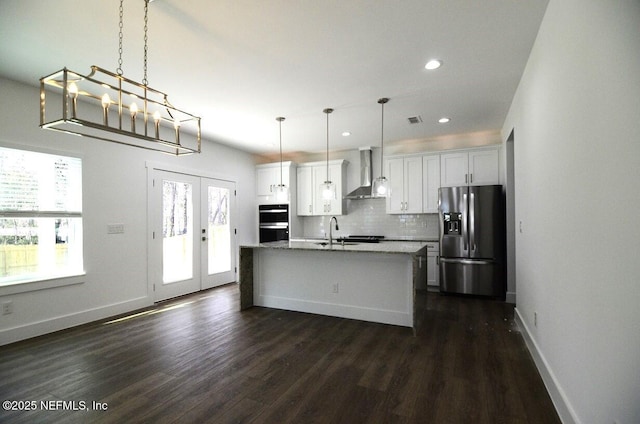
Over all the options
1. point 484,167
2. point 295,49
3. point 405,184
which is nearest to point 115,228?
point 295,49

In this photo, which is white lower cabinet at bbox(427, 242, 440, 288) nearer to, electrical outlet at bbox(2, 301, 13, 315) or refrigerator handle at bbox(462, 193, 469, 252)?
refrigerator handle at bbox(462, 193, 469, 252)

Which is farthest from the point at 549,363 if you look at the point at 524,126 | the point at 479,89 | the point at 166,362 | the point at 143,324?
the point at 143,324

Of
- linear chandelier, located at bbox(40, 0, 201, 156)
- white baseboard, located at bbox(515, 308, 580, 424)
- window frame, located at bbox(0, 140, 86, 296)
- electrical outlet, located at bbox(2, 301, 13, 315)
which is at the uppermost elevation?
linear chandelier, located at bbox(40, 0, 201, 156)

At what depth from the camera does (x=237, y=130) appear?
5094 mm

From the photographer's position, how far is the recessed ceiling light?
115 inches

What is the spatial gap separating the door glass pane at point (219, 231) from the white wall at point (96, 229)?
2.97 ft

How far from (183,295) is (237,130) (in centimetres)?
292

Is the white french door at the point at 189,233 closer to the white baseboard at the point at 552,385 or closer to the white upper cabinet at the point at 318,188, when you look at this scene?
the white upper cabinet at the point at 318,188

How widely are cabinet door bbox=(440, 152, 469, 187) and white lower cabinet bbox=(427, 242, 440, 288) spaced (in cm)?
111

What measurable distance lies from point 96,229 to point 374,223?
4682 mm

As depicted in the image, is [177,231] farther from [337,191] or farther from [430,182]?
[430,182]

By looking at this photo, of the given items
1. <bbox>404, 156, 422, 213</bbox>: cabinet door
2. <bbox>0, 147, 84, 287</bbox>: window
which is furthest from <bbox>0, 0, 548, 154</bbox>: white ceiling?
<bbox>404, 156, 422, 213</bbox>: cabinet door

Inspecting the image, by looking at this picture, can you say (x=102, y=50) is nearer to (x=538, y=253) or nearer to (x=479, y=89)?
(x=479, y=89)

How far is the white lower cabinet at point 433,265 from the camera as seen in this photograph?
207 inches
